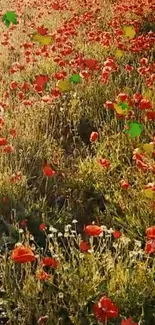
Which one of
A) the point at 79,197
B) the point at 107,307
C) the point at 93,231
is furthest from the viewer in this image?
the point at 79,197

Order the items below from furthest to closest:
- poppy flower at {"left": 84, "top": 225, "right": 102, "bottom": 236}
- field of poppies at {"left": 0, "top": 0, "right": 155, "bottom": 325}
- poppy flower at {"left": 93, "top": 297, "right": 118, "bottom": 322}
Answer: field of poppies at {"left": 0, "top": 0, "right": 155, "bottom": 325}
poppy flower at {"left": 84, "top": 225, "right": 102, "bottom": 236}
poppy flower at {"left": 93, "top": 297, "right": 118, "bottom": 322}

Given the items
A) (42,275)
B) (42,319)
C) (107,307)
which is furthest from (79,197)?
(107,307)

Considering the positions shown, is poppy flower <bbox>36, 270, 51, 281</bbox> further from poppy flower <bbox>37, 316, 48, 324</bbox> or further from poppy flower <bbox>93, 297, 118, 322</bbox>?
poppy flower <bbox>93, 297, 118, 322</bbox>

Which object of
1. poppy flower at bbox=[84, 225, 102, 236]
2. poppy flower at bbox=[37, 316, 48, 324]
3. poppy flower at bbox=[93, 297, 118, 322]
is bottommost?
poppy flower at bbox=[37, 316, 48, 324]

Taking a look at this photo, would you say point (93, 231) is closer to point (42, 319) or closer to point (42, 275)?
point (42, 275)

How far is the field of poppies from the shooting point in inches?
105

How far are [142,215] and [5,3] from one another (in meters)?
8.51

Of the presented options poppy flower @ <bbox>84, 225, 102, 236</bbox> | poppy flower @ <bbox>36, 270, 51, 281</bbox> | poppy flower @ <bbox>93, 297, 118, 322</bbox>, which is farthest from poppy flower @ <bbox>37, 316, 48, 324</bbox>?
poppy flower @ <bbox>84, 225, 102, 236</bbox>

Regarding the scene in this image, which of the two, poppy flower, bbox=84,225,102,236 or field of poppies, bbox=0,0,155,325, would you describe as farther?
field of poppies, bbox=0,0,155,325

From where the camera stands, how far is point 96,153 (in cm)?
432

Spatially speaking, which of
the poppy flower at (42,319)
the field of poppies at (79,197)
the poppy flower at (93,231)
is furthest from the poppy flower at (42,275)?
the poppy flower at (93,231)

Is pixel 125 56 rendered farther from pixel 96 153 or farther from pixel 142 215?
pixel 142 215

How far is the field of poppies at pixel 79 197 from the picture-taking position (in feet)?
8.74

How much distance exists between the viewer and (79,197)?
3.75 metres
